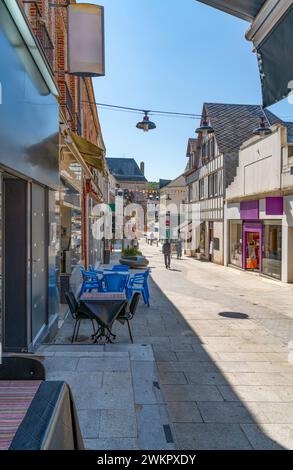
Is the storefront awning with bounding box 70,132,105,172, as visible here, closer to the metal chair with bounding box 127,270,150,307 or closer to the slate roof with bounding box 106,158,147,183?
the metal chair with bounding box 127,270,150,307

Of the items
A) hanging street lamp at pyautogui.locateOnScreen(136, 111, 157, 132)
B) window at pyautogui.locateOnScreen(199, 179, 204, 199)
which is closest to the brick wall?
hanging street lamp at pyautogui.locateOnScreen(136, 111, 157, 132)

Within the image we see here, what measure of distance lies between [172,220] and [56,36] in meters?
35.9

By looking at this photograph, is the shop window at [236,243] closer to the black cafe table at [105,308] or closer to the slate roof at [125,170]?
the black cafe table at [105,308]

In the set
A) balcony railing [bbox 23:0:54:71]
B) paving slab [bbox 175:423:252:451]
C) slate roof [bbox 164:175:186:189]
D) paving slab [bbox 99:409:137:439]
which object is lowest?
paving slab [bbox 175:423:252:451]

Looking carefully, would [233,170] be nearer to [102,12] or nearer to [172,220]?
[102,12]

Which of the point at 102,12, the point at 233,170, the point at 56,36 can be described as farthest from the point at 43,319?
the point at 233,170

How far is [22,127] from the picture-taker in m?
4.85

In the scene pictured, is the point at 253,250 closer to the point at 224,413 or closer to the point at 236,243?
the point at 236,243

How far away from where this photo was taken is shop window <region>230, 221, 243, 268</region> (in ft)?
68.9

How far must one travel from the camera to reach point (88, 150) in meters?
10.8

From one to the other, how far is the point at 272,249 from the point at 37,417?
16242 millimetres

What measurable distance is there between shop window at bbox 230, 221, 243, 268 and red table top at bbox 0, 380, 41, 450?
19.3m

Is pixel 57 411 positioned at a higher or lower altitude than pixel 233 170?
lower

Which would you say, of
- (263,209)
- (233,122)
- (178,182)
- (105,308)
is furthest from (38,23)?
(178,182)
